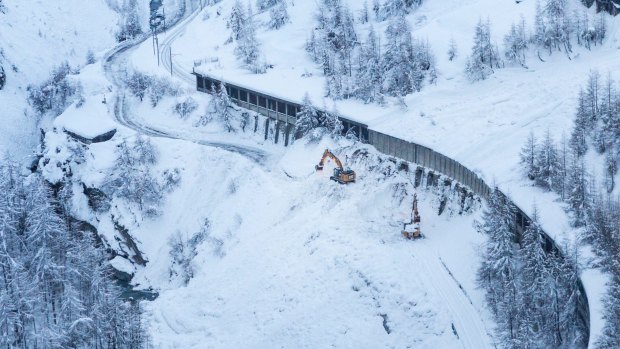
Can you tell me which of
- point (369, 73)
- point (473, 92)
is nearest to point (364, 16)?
point (369, 73)

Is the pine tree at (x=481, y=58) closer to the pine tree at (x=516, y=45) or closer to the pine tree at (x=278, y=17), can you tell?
the pine tree at (x=516, y=45)

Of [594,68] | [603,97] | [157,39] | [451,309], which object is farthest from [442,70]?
[157,39]

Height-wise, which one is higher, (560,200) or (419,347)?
(560,200)

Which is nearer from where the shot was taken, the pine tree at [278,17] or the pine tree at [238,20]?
the pine tree at [238,20]

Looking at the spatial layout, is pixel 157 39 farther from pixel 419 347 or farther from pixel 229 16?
pixel 419 347

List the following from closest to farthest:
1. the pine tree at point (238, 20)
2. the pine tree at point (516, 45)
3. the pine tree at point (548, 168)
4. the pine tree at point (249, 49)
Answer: the pine tree at point (548, 168), the pine tree at point (516, 45), the pine tree at point (249, 49), the pine tree at point (238, 20)

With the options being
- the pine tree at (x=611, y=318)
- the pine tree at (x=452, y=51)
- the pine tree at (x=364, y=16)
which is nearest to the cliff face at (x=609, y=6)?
the pine tree at (x=452, y=51)
